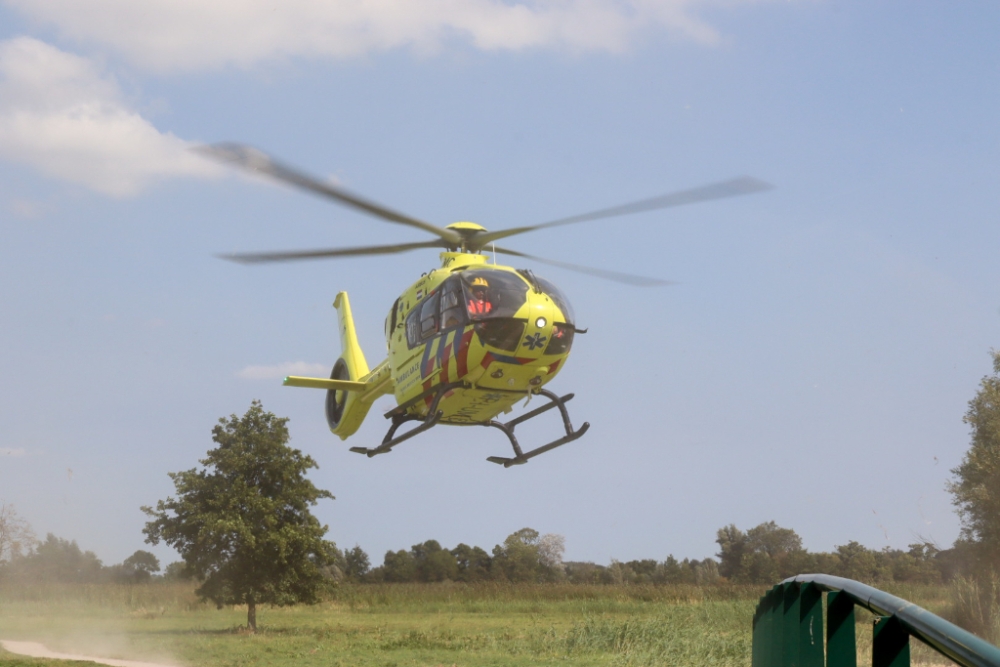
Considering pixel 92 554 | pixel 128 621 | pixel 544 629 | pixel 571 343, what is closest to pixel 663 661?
pixel 544 629

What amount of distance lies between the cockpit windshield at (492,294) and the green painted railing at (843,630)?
10.3 metres

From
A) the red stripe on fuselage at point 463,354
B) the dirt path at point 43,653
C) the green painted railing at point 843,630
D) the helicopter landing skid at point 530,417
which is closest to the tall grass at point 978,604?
the helicopter landing skid at point 530,417

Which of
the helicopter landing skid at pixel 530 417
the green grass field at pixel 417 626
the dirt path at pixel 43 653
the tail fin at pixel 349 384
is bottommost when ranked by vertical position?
the dirt path at pixel 43 653

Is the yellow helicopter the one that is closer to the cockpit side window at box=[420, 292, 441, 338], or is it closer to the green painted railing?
the cockpit side window at box=[420, 292, 441, 338]

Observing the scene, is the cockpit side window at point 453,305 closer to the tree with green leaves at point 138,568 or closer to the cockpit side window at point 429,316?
the cockpit side window at point 429,316

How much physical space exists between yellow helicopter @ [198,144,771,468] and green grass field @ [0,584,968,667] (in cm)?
556

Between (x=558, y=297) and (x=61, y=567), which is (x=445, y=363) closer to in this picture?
(x=558, y=297)

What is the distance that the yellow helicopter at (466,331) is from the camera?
49.4 ft

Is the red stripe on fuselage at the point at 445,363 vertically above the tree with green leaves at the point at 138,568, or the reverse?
the red stripe on fuselage at the point at 445,363

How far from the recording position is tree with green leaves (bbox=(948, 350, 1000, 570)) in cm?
2784

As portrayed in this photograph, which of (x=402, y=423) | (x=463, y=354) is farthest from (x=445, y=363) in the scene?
(x=402, y=423)

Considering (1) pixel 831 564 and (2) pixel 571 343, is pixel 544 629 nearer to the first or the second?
(2) pixel 571 343

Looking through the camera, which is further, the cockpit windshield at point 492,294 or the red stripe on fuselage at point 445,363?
the red stripe on fuselage at point 445,363

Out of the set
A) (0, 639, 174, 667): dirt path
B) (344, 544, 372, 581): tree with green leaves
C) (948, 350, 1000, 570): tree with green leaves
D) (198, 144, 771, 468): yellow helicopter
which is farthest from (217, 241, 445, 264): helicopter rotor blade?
(344, 544, 372, 581): tree with green leaves
